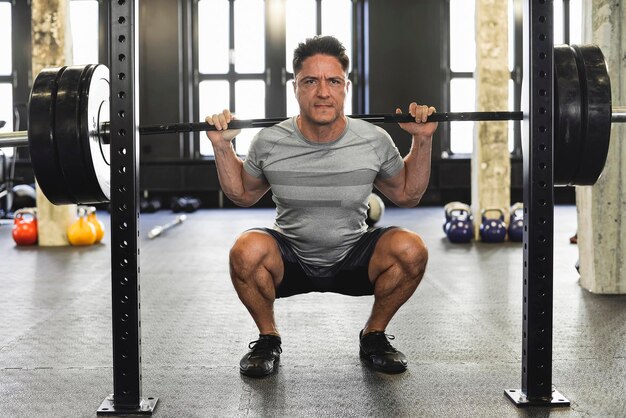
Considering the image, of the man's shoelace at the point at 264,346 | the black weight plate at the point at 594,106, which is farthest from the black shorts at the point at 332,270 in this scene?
the black weight plate at the point at 594,106

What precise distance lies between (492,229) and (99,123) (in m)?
3.78

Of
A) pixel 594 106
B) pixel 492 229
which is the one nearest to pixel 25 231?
pixel 492 229

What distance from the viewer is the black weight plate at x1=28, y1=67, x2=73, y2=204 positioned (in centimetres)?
165

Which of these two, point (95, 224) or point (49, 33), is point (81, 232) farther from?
point (49, 33)

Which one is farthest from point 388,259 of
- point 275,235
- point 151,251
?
point 151,251

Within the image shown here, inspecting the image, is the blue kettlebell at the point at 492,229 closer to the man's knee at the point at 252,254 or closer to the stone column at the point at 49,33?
the stone column at the point at 49,33

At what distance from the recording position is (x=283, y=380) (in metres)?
Answer: 1.86

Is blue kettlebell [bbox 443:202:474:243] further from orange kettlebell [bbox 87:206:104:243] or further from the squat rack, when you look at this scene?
the squat rack

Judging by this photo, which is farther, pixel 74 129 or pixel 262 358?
pixel 262 358

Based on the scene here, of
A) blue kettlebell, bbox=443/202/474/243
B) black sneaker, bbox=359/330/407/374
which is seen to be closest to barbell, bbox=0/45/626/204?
black sneaker, bbox=359/330/407/374

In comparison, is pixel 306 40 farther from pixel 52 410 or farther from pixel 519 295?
pixel 519 295

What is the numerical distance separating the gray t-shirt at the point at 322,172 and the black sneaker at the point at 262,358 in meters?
0.29

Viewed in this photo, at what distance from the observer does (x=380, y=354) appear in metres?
1.96

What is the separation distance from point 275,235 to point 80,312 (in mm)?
1166
